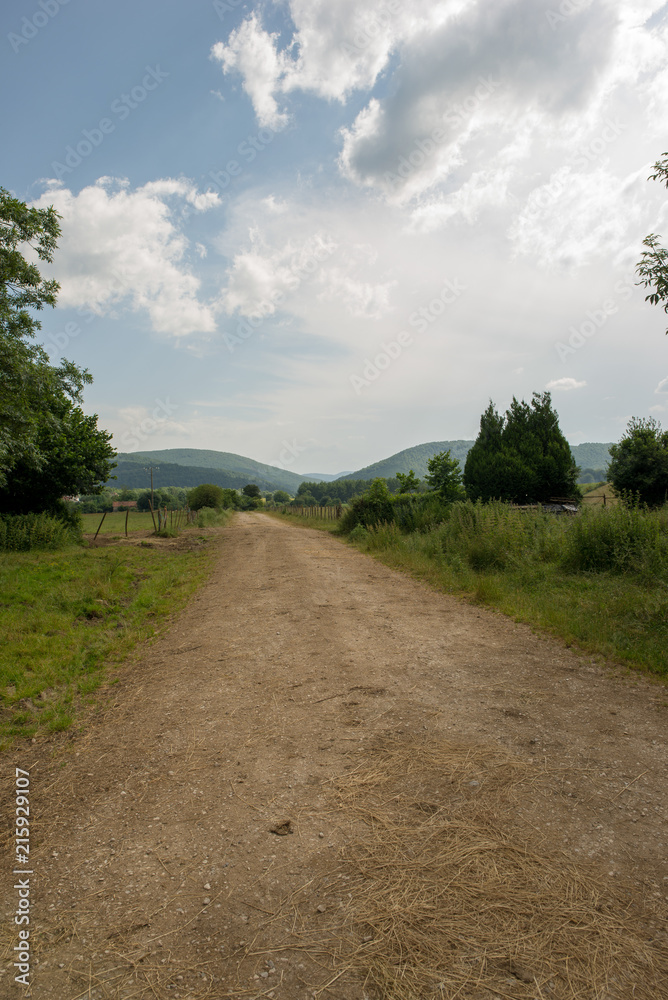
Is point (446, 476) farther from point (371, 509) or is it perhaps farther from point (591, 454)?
point (591, 454)

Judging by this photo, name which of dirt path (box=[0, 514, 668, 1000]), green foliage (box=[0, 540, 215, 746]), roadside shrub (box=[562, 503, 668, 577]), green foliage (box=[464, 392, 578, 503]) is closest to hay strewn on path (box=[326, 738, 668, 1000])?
dirt path (box=[0, 514, 668, 1000])

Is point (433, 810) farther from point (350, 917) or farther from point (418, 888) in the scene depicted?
point (350, 917)

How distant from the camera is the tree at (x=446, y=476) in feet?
58.8

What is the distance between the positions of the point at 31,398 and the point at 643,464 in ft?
80.0

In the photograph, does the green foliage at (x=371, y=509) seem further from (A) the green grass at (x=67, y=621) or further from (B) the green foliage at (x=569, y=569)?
(A) the green grass at (x=67, y=621)

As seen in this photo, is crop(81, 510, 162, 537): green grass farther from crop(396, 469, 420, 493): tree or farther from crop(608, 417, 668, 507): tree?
crop(608, 417, 668, 507): tree

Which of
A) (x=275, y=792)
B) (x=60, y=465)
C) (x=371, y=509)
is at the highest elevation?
(x=60, y=465)

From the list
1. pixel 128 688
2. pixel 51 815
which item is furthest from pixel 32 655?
pixel 51 815

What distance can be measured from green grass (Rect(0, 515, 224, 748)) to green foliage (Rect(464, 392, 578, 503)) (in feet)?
65.3

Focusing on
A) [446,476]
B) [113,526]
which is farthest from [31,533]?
[113,526]

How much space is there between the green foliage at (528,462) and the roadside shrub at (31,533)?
20.7m

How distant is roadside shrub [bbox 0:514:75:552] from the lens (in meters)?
15.0

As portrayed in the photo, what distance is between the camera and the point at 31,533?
15727 millimetres

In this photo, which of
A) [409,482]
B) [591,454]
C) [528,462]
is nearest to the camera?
[409,482]
